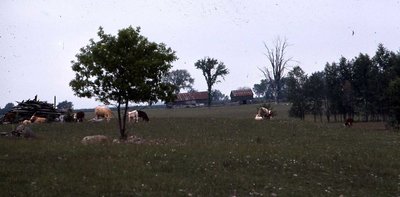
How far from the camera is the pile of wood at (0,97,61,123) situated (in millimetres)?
47125

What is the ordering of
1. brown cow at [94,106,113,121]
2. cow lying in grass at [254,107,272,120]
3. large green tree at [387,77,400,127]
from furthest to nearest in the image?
1. large green tree at [387,77,400,127]
2. cow lying in grass at [254,107,272,120]
3. brown cow at [94,106,113,121]

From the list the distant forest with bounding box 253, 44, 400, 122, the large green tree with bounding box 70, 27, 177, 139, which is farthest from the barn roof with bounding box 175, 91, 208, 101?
the large green tree with bounding box 70, 27, 177, 139

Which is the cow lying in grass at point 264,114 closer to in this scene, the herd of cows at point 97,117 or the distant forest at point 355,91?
the herd of cows at point 97,117

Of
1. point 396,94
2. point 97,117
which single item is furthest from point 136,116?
point 396,94

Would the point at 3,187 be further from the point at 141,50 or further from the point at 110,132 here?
the point at 110,132

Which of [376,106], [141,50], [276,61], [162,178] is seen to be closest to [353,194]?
[162,178]

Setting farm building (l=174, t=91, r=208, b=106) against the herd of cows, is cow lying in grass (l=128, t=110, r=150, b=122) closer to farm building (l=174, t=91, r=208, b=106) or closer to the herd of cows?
the herd of cows

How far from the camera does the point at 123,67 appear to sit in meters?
28.7

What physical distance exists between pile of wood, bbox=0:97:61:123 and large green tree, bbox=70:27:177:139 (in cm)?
1930

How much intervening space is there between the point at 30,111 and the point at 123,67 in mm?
24526

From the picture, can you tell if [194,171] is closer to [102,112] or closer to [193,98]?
[102,112]

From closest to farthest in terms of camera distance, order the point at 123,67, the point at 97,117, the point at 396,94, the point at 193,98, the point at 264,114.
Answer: the point at 123,67 → the point at 97,117 → the point at 264,114 → the point at 396,94 → the point at 193,98

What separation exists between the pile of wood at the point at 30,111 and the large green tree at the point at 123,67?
19.3m

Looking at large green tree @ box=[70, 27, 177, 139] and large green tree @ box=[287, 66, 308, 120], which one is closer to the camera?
large green tree @ box=[70, 27, 177, 139]
